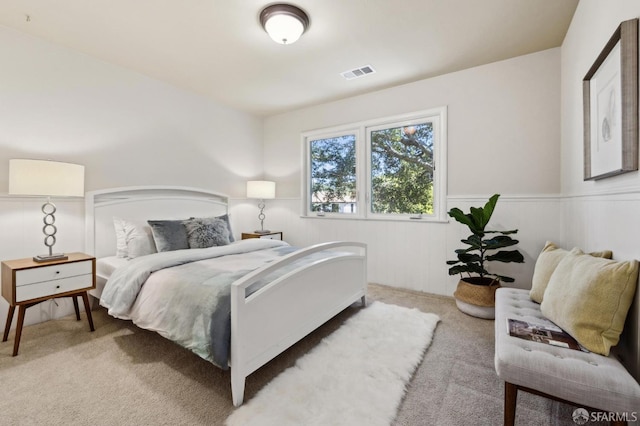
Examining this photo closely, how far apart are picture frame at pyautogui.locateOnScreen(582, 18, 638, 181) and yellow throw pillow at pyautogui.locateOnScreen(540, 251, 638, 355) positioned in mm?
487

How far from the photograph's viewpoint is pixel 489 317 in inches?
102

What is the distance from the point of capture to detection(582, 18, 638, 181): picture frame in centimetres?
132

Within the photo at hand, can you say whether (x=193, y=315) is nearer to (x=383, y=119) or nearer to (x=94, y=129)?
(x=94, y=129)

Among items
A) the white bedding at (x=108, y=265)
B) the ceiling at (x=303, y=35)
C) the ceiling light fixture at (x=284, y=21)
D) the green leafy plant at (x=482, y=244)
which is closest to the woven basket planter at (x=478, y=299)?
the green leafy plant at (x=482, y=244)

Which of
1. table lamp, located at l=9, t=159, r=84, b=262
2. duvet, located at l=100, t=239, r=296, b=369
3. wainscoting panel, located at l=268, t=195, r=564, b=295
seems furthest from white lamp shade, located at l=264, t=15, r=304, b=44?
wainscoting panel, located at l=268, t=195, r=564, b=295

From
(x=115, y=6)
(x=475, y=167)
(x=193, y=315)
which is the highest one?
(x=115, y=6)

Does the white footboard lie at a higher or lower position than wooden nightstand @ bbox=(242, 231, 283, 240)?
lower

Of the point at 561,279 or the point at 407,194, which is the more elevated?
the point at 407,194

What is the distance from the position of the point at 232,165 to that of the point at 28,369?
9.95 feet

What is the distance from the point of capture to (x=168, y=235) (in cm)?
276

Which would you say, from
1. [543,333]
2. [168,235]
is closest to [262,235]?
[168,235]

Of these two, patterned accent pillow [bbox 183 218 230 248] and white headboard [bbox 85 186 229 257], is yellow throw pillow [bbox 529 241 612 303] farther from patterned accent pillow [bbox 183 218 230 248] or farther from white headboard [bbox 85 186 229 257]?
white headboard [bbox 85 186 229 257]

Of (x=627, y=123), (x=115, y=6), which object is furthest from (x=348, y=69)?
(x=627, y=123)

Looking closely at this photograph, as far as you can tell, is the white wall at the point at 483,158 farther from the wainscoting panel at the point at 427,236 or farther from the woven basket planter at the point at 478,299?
the woven basket planter at the point at 478,299
